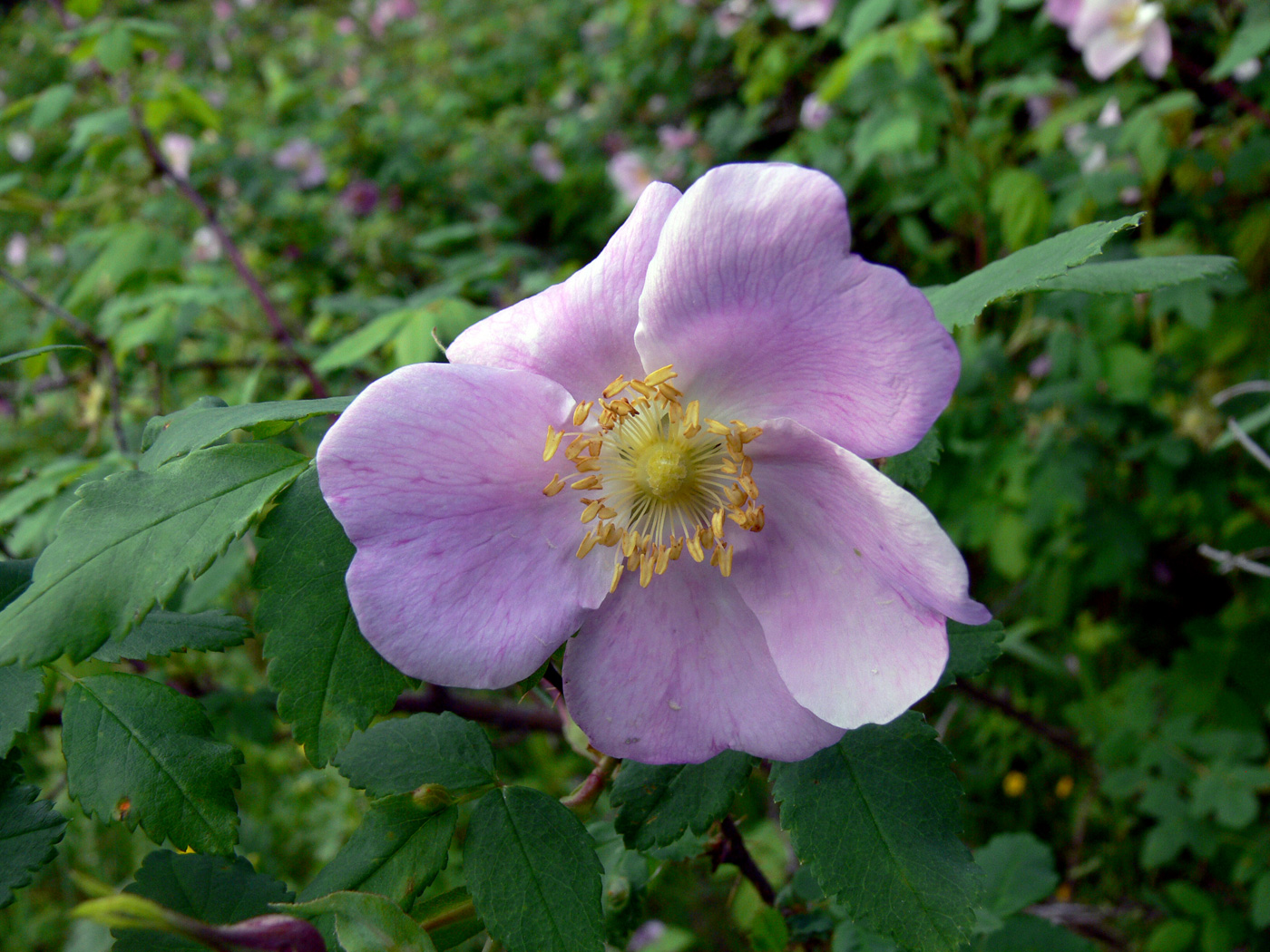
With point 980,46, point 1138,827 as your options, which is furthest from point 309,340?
point 1138,827

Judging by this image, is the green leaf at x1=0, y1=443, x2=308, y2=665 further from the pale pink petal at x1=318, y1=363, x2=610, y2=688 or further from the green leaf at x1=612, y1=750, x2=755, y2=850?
the green leaf at x1=612, y1=750, x2=755, y2=850

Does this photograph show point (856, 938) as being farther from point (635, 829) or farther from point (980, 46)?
point (980, 46)

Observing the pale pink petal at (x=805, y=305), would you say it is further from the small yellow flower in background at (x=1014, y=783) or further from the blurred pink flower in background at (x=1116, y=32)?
the small yellow flower in background at (x=1014, y=783)

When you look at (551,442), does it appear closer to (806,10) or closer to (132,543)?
(132,543)

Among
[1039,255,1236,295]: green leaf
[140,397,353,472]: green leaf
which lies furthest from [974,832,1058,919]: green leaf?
[140,397,353,472]: green leaf

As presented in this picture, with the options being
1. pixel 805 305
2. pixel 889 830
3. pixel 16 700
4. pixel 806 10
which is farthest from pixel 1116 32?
pixel 16 700
